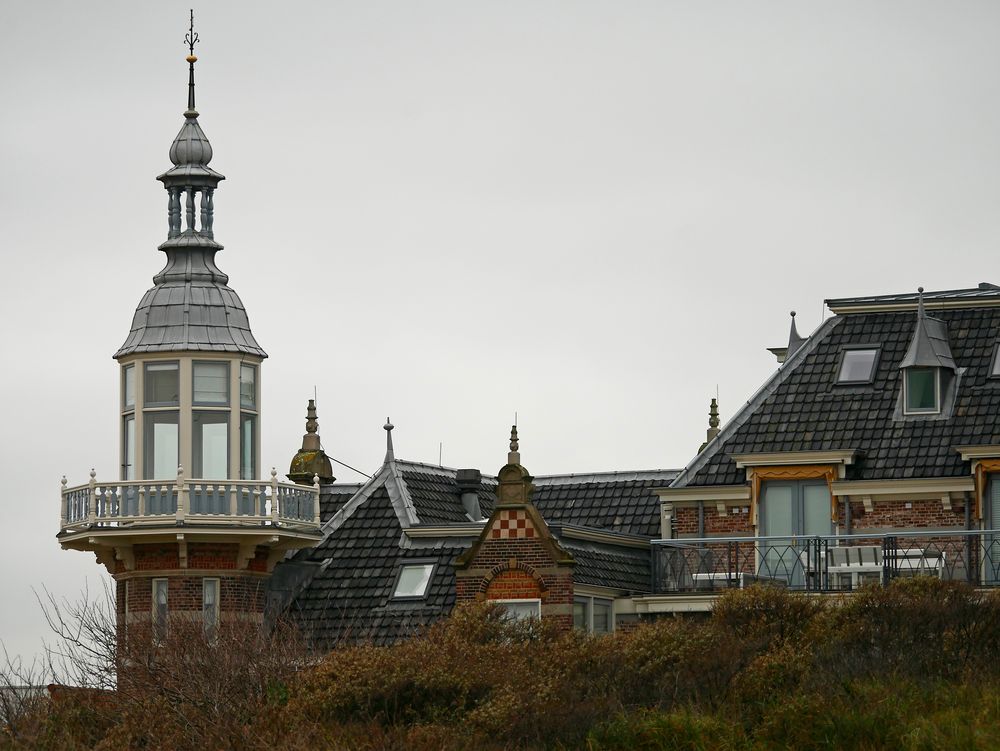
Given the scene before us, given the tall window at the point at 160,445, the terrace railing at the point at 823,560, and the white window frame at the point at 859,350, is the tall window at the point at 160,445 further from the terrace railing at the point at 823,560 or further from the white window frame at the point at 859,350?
the white window frame at the point at 859,350

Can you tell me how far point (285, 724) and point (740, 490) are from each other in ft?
43.4

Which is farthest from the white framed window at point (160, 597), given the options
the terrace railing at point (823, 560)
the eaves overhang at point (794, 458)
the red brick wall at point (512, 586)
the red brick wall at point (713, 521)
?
the eaves overhang at point (794, 458)

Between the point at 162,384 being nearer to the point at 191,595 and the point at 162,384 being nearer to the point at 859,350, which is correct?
the point at 191,595

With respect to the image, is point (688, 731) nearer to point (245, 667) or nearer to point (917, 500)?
point (245, 667)

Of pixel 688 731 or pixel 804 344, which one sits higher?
pixel 804 344

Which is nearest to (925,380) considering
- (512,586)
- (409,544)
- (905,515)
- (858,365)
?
(858,365)

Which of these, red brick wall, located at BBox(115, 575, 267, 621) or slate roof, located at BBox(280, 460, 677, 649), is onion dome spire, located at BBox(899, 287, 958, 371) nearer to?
slate roof, located at BBox(280, 460, 677, 649)

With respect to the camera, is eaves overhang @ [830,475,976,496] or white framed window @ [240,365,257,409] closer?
eaves overhang @ [830,475,976,496]

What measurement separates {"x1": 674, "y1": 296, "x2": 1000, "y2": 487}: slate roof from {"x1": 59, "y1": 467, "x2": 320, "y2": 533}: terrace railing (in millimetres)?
7934

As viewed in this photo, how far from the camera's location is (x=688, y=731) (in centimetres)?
3950

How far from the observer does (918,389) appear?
5034cm

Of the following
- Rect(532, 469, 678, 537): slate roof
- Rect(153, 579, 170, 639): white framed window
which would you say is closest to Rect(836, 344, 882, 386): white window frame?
Rect(532, 469, 678, 537): slate roof

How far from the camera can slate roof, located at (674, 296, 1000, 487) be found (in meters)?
49.3

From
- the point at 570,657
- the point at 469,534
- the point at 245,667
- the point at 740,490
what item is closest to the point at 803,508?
the point at 740,490
